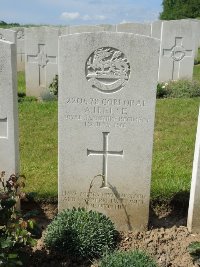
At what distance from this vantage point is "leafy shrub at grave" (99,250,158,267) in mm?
3271

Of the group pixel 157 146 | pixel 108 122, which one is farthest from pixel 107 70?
pixel 157 146

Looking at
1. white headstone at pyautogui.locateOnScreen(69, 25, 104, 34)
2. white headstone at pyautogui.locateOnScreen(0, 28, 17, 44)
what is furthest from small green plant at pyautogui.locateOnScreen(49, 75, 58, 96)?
white headstone at pyautogui.locateOnScreen(69, 25, 104, 34)

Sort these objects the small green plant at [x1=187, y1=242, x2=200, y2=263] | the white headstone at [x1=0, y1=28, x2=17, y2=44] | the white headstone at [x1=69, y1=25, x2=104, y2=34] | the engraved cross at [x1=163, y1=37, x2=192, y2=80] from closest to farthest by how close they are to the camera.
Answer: the small green plant at [x1=187, y1=242, x2=200, y2=263], the white headstone at [x1=0, y1=28, x2=17, y2=44], the engraved cross at [x1=163, y1=37, x2=192, y2=80], the white headstone at [x1=69, y1=25, x2=104, y2=34]

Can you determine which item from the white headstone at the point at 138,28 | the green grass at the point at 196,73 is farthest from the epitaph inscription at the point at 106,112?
the green grass at the point at 196,73

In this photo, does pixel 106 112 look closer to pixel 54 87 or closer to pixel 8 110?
pixel 8 110

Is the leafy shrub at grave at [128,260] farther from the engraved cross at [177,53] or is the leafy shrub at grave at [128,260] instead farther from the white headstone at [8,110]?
the engraved cross at [177,53]

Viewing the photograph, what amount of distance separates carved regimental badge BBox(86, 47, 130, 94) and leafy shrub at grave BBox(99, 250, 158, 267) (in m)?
1.47

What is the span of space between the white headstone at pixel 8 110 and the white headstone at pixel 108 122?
1.51ft

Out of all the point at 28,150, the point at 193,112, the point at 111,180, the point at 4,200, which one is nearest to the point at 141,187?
the point at 111,180

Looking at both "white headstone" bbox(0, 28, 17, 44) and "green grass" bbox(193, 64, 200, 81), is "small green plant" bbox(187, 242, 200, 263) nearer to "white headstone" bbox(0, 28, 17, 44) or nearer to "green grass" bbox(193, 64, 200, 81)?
"white headstone" bbox(0, 28, 17, 44)

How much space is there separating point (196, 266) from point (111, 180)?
1.13 m

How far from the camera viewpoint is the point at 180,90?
9867mm

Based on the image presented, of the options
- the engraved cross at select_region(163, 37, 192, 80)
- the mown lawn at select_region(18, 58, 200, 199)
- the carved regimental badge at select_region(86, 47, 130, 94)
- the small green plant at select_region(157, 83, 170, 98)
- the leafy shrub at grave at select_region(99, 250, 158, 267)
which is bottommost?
the leafy shrub at grave at select_region(99, 250, 158, 267)

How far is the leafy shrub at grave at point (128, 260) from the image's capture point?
129 inches
